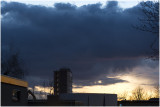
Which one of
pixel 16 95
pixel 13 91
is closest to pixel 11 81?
pixel 13 91

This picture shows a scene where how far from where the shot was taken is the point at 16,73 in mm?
64375

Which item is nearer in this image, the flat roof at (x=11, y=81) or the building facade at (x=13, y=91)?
the flat roof at (x=11, y=81)

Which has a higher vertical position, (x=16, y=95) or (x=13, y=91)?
(x=13, y=91)

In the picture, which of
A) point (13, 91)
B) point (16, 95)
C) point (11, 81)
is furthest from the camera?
point (16, 95)

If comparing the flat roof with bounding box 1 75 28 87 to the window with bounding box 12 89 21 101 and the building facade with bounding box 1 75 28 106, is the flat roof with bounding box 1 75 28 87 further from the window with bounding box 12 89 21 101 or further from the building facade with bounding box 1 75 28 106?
the window with bounding box 12 89 21 101

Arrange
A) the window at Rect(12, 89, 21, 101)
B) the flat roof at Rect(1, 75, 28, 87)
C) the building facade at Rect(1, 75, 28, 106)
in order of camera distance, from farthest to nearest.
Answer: the window at Rect(12, 89, 21, 101) → the building facade at Rect(1, 75, 28, 106) → the flat roof at Rect(1, 75, 28, 87)

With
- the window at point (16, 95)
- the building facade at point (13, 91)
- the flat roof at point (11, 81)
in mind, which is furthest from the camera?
the window at point (16, 95)

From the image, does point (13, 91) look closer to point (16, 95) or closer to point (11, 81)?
point (11, 81)

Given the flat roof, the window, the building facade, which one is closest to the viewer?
the flat roof

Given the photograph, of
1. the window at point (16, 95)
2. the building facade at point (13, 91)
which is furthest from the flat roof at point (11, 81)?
the window at point (16, 95)

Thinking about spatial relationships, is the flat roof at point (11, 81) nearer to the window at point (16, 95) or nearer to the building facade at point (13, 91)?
the building facade at point (13, 91)

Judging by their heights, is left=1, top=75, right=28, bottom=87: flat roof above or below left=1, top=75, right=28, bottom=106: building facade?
above

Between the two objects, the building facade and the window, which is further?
the window

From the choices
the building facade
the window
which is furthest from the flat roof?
the window
